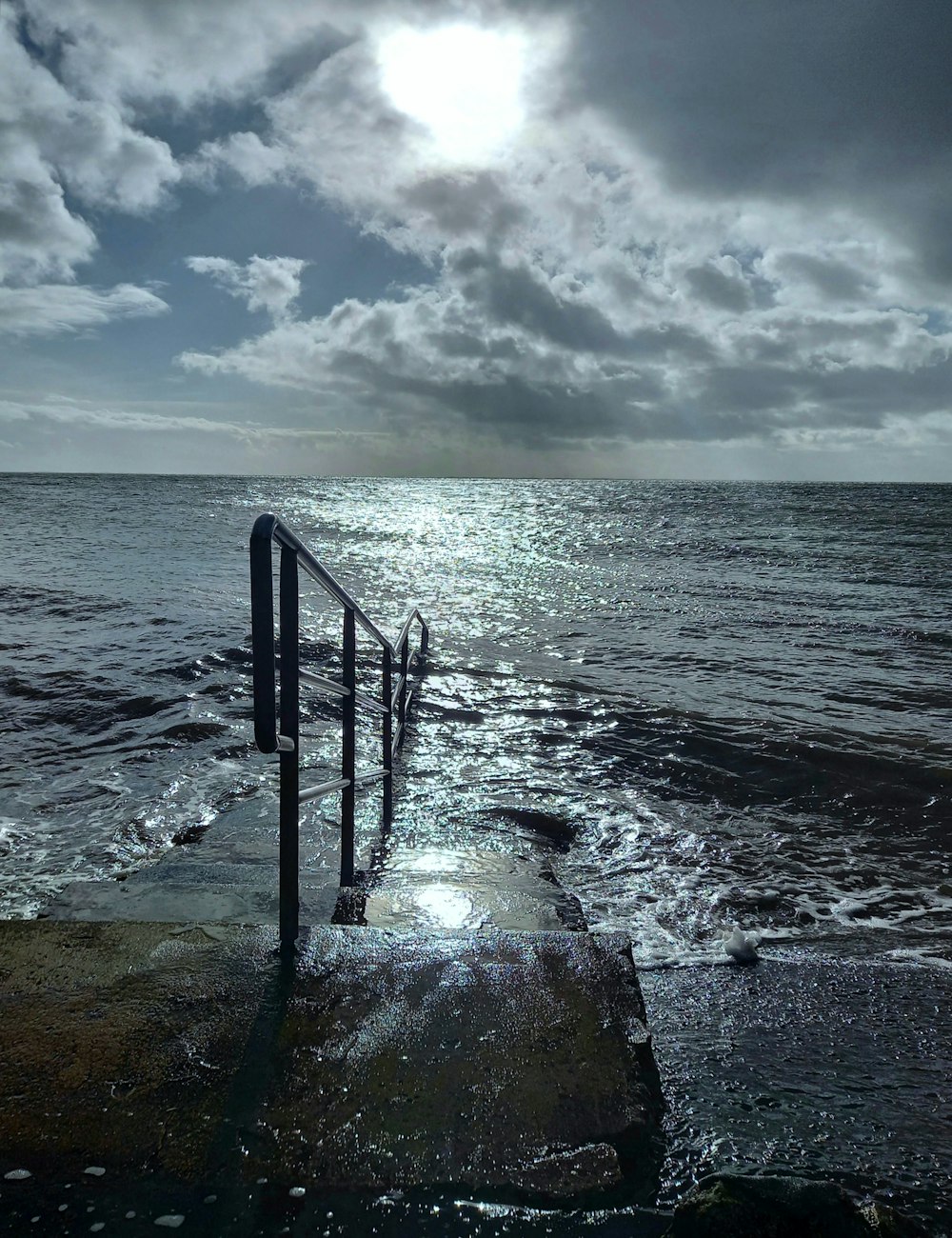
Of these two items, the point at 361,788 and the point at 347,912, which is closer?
the point at 347,912

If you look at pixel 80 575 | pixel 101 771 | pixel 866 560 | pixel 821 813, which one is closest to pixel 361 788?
pixel 101 771

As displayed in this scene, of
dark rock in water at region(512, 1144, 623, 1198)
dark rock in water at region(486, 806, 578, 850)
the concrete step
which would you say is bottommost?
dark rock in water at region(486, 806, 578, 850)

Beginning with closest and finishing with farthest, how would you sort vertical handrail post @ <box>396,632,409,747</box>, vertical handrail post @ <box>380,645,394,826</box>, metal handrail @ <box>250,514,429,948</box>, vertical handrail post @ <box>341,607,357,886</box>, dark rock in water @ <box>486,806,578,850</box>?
metal handrail @ <box>250,514,429,948</box>
vertical handrail post @ <box>341,607,357,886</box>
vertical handrail post @ <box>380,645,394,826</box>
dark rock in water @ <box>486,806,578,850</box>
vertical handrail post @ <box>396,632,409,747</box>

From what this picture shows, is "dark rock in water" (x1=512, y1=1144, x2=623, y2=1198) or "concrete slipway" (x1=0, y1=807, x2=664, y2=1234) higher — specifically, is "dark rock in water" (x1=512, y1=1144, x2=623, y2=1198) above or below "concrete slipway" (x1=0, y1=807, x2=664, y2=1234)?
below

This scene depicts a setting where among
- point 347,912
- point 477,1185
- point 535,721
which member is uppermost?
point 477,1185

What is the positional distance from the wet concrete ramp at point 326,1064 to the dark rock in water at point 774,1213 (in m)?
0.15

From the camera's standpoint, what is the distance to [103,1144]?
1.48m

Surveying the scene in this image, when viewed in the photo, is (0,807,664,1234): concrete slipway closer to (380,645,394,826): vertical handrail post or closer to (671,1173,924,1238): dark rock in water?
(671,1173,924,1238): dark rock in water

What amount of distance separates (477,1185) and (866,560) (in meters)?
24.1

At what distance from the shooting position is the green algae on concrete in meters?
1.49

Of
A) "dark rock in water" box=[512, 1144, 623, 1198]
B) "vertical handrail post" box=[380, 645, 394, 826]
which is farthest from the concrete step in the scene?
"vertical handrail post" box=[380, 645, 394, 826]

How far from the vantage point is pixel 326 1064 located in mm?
1691

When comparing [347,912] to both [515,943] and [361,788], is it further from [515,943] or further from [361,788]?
[361,788]

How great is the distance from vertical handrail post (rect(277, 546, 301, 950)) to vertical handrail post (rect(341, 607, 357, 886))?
71cm
